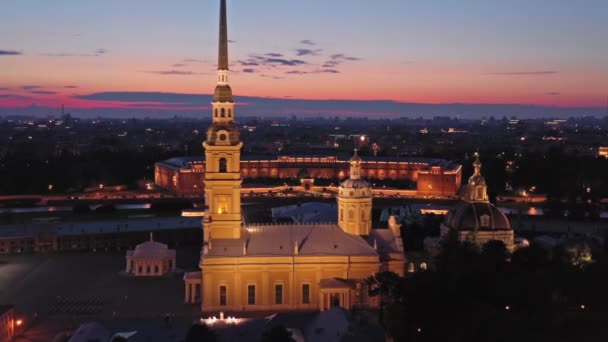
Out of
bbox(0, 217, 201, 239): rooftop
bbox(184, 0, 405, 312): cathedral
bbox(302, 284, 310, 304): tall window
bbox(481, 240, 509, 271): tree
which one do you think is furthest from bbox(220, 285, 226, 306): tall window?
bbox(0, 217, 201, 239): rooftop

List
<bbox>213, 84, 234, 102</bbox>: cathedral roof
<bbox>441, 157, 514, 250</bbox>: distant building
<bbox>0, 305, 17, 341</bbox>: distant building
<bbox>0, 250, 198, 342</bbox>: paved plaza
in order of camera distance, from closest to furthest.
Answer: <bbox>0, 305, 17, 341</bbox>: distant building, <bbox>0, 250, 198, 342</bbox>: paved plaza, <bbox>213, 84, 234, 102</bbox>: cathedral roof, <bbox>441, 157, 514, 250</bbox>: distant building

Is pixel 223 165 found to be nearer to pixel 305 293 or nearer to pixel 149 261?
pixel 305 293

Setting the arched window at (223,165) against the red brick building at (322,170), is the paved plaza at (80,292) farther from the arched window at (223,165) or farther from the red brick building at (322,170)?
the red brick building at (322,170)

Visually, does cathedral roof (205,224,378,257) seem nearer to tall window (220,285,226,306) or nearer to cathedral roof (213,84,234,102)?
tall window (220,285,226,306)

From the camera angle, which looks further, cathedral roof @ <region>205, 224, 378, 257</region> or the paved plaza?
cathedral roof @ <region>205, 224, 378, 257</region>

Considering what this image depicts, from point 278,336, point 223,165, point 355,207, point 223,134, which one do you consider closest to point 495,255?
point 355,207

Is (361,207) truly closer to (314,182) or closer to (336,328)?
(336,328)
